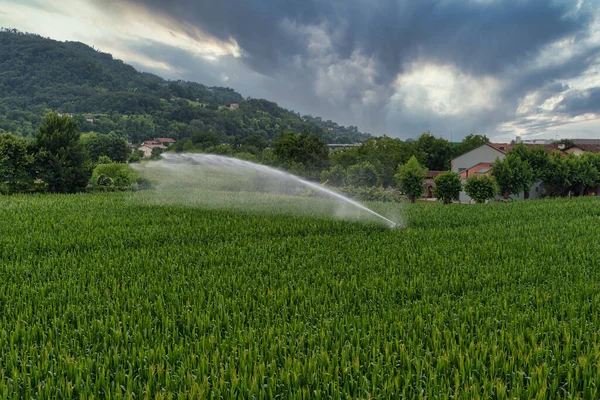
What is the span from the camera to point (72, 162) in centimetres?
3547

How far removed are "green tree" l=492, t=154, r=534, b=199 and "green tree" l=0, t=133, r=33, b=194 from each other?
53.6m

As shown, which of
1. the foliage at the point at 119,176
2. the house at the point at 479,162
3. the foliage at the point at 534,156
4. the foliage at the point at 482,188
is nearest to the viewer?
the foliage at the point at 482,188

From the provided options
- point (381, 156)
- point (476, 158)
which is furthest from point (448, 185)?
point (381, 156)

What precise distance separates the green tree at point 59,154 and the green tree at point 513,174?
4989cm

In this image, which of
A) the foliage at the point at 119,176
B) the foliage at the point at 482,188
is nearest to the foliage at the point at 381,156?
the foliage at the point at 482,188

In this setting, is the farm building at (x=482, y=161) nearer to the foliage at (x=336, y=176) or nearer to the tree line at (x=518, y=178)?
the tree line at (x=518, y=178)

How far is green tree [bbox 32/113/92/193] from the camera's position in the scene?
34.1 meters

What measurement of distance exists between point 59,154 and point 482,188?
4575 cm

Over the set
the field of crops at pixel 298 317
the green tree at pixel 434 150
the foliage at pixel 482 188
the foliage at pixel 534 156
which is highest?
the green tree at pixel 434 150

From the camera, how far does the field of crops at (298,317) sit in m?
4.43

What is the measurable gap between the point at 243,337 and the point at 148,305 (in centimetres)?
243

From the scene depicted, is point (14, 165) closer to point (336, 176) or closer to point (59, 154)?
point (59, 154)

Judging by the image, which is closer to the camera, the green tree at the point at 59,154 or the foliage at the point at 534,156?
the green tree at the point at 59,154

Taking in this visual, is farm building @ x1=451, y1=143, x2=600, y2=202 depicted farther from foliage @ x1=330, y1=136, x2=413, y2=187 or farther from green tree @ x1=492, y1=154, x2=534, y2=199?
foliage @ x1=330, y1=136, x2=413, y2=187
